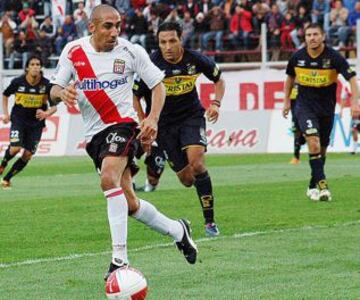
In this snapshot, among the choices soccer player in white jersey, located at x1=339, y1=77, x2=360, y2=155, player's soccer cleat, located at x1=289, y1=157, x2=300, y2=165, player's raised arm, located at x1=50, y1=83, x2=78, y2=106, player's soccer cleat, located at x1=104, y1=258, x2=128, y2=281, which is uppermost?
player's raised arm, located at x1=50, y1=83, x2=78, y2=106

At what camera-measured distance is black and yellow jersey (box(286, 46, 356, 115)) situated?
54.4ft

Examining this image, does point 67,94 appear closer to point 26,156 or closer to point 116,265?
point 116,265

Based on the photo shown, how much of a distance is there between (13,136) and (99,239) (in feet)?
29.8

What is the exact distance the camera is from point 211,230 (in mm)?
12773

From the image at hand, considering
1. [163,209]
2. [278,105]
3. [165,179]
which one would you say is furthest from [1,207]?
[278,105]

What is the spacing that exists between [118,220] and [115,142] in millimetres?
775

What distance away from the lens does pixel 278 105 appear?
97.1 feet

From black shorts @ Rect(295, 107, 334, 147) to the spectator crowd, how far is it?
44.2 feet

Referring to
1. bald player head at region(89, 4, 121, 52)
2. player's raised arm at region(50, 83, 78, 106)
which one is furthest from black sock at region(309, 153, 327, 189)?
player's raised arm at region(50, 83, 78, 106)

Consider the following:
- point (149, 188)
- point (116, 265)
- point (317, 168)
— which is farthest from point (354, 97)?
point (116, 265)

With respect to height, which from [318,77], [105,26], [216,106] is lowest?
[318,77]

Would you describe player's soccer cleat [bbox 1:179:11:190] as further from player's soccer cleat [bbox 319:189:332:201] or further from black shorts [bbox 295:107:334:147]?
player's soccer cleat [bbox 319:189:332:201]

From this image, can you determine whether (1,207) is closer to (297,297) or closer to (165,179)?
(165,179)

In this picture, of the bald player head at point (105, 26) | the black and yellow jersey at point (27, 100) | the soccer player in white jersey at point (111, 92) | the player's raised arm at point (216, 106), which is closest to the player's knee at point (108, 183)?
the soccer player in white jersey at point (111, 92)
